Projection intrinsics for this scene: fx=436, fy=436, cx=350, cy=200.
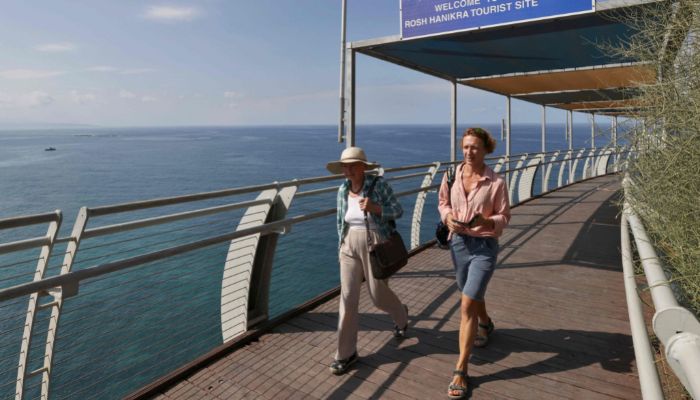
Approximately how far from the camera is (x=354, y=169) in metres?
3.01

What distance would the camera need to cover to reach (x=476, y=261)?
9.19 ft

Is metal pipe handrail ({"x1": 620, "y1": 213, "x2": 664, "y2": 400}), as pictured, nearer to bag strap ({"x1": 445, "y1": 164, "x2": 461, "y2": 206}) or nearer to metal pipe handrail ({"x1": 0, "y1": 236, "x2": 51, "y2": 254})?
bag strap ({"x1": 445, "y1": 164, "x2": 461, "y2": 206})

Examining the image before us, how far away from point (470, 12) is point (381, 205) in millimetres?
3331

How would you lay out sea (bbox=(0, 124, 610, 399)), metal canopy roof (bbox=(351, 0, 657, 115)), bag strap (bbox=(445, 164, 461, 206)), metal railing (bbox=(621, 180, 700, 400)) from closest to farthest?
1. metal railing (bbox=(621, 180, 700, 400))
2. bag strap (bbox=(445, 164, 461, 206))
3. metal canopy roof (bbox=(351, 0, 657, 115))
4. sea (bbox=(0, 124, 610, 399))

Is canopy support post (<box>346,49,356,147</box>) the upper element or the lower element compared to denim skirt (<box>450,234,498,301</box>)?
upper

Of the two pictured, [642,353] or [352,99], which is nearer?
[642,353]

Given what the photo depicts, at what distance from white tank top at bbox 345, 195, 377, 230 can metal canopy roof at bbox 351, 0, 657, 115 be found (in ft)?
7.82

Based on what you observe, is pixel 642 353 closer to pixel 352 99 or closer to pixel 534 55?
pixel 352 99

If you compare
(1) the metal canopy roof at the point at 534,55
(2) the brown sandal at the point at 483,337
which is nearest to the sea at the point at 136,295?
(1) the metal canopy roof at the point at 534,55

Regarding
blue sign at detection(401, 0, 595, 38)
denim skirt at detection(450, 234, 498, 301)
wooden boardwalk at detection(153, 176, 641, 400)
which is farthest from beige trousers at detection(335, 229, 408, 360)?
blue sign at detection(401, 0, 595, 38)

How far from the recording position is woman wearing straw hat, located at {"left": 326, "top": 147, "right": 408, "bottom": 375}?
3.01 meters

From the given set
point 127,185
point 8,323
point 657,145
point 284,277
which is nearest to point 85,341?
point 8,323

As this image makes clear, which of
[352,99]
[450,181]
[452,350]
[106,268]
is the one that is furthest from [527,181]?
[106,268]

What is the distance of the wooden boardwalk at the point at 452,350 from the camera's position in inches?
112
